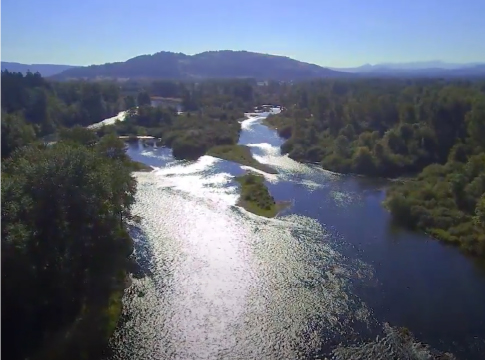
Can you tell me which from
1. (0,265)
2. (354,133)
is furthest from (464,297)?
(354,133)

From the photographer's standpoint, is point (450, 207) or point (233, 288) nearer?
point (233, 288)

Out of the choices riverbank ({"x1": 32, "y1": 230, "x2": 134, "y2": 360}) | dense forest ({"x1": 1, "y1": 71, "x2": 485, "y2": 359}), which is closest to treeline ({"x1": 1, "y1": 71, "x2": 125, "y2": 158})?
dense forest ({"x1": 1, "y1": 71, "x2": 485, "y2": 359})

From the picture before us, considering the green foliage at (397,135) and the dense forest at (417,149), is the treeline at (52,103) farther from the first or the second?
the dense forest at (417,149)

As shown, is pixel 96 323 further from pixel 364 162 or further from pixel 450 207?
pixel 364 162

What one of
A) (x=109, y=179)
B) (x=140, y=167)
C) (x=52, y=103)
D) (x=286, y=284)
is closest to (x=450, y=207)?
(x=286, y=284)

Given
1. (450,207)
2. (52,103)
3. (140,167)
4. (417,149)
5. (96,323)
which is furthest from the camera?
(52,103)

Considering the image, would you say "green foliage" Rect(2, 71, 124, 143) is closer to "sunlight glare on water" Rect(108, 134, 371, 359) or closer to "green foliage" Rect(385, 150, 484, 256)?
"sunlight glare on water" Rect(108, 134, 371, 359)

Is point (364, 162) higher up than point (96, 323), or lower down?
lower down
